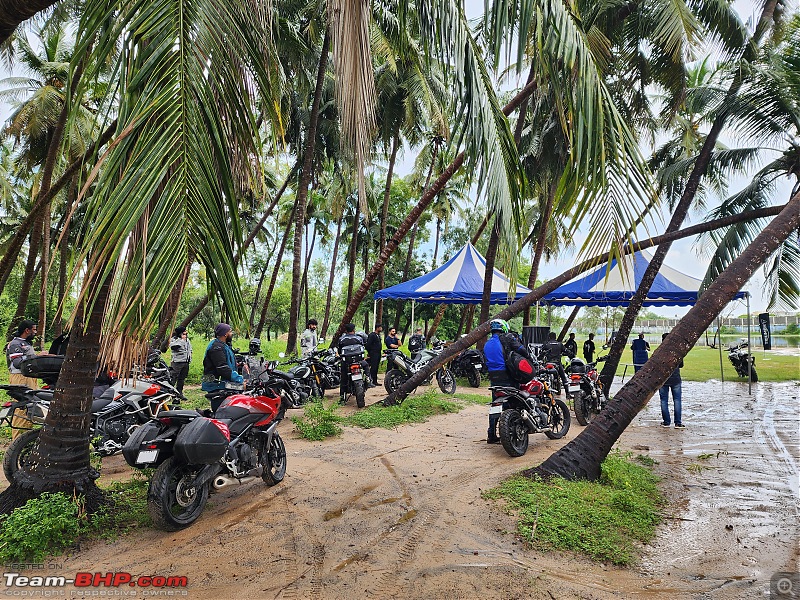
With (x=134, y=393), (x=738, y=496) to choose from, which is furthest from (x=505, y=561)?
(x=134, y=393)

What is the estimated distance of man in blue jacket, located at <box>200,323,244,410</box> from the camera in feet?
22.9

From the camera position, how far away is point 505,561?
11.6 feet

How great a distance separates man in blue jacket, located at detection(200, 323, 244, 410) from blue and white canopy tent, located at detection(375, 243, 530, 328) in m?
9.55

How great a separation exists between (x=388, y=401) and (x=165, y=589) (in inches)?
269

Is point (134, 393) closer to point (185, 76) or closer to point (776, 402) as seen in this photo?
point (185, 76)

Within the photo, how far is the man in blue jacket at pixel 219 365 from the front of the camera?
699 centimetres

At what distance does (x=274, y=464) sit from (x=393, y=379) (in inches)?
250

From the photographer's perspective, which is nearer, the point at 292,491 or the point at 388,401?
the point at 292,491

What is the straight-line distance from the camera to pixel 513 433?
21.0 feet

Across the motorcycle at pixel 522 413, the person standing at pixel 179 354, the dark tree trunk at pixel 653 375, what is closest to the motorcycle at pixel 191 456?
the dark tree trunk at pixel 653 375

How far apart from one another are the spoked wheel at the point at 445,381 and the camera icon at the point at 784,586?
8.87 meters

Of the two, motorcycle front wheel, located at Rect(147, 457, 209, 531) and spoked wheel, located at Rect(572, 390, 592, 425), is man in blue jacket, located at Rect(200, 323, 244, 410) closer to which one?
motorcycle front wheel, located at Rect(147, 457, 209, 531)

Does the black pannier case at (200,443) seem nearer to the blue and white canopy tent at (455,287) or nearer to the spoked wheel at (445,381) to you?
the spoked wheel at (445,381)

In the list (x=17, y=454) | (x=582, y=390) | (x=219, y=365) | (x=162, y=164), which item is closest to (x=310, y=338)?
(x=219, y=365)
